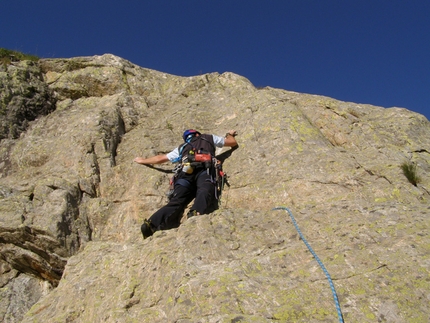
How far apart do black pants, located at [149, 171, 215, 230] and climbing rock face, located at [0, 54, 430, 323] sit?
0.53 m

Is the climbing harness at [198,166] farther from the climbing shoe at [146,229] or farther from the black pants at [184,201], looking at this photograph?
the climbing shoe at [146,229]

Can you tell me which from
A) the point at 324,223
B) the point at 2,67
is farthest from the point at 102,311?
the point at 2,67

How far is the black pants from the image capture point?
25.8ft

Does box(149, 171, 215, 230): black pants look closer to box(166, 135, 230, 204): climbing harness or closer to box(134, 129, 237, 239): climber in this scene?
box(134, 129, 237, 239): climber

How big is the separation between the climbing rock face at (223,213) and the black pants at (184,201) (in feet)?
1.75

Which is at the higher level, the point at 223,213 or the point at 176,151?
the point at 176,151

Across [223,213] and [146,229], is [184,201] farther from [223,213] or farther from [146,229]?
[223,213]

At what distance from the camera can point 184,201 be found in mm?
8523

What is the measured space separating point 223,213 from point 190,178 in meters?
1.89

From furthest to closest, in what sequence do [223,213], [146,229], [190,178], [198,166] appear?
[198,166] < [190,178] < [146,229] < [223,213]

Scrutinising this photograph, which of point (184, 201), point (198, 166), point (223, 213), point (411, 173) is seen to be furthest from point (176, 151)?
point (411, 173)

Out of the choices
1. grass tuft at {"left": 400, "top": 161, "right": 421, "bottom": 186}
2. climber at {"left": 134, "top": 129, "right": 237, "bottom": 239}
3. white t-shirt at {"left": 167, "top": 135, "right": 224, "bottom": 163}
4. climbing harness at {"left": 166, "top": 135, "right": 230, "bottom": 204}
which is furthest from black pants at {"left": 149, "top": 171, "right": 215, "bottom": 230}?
grass tuft at {"left": 400, "top": 161, "right": 421, "bottom": 186}

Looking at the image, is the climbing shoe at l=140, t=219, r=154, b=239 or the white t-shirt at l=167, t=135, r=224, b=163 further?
the white t-shirt at l=167, t=135, r=224, b=163

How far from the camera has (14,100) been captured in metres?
12.1
